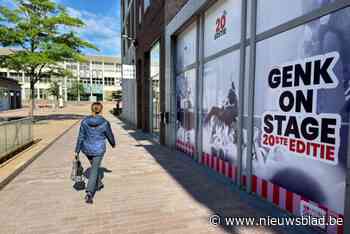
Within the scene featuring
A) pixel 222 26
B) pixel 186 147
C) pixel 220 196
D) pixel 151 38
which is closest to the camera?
pixel 220 196

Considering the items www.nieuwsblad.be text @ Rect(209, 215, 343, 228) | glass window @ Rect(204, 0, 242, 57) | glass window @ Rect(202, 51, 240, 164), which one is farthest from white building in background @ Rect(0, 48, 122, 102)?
www.nieuwsblad.be text @ Rect(209, 215, 343, 228)

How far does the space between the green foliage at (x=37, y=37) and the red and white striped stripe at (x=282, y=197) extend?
16298mm

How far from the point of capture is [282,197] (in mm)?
4207

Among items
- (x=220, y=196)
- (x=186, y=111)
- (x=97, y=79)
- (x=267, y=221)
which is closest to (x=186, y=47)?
(x=186, y=111)

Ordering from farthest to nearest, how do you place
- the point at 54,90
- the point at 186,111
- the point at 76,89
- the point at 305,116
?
the point at 76,89 → the point at 54,90 → the point at 186,111 → the point at 305,116

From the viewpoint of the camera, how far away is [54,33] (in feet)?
62.4

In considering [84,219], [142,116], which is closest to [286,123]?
[84,219]

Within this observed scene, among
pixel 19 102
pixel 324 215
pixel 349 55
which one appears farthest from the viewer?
pixel 19 102

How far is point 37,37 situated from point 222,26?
53.1ft

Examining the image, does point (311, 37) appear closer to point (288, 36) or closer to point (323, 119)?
point (288, 36)

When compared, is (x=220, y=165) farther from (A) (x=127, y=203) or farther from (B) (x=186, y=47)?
(B) (x=186, y=47)

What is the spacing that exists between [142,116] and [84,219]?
476 inches

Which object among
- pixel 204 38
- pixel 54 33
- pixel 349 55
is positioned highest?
pixel 54 33

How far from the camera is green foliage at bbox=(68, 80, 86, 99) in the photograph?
80812 mm
